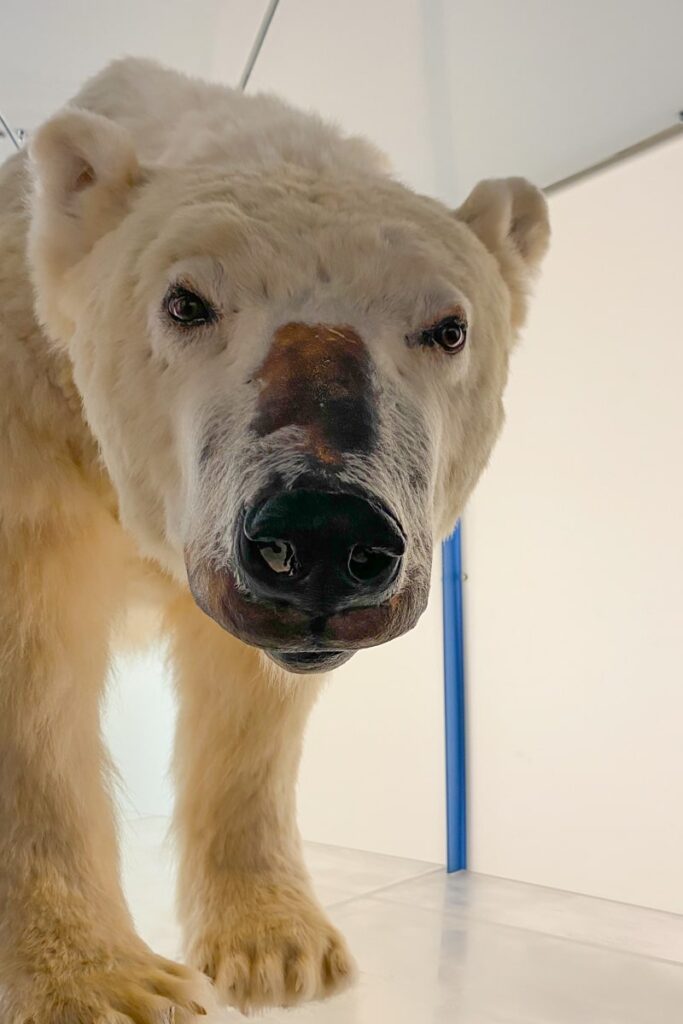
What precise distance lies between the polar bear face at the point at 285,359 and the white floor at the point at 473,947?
0.58 metres

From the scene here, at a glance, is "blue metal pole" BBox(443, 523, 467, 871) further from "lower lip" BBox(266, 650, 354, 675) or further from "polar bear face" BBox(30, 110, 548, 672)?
"lower lip" BBox(266, 650, 354, 675)

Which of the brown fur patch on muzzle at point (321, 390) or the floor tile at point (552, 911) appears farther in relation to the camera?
the floor tile at point (552, 911)

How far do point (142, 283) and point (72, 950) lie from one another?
25.8 inches

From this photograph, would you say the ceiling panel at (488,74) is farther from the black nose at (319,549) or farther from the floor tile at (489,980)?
the floor tile at (489,980)

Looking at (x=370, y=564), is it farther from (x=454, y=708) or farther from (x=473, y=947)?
(x=454, y=708)

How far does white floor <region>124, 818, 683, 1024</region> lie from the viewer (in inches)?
46.6

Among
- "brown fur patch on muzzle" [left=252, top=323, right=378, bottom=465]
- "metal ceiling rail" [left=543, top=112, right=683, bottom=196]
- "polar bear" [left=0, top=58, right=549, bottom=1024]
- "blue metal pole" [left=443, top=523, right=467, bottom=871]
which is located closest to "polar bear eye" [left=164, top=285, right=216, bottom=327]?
"polar bear" [left=0, top=58, right=549, bottom=1024]

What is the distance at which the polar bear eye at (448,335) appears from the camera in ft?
2.97

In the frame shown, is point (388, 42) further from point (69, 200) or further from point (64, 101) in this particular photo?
point (69, 200)

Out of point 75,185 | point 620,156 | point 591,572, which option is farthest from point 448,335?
point 591,572

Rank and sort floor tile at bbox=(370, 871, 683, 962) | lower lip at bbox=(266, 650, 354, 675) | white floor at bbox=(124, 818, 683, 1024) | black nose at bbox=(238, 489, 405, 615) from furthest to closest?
floor tile at bbox=(370, 871, 683, 962), white floor at bbox=(124, 818, 683, 1024), lower lip at bbox=(266, 650, 354, 675), black nose at bbox=(238, 489, 405, 615)

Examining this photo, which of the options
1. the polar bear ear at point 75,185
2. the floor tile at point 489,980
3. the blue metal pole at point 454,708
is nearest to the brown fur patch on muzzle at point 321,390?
the polar bear ear at point 75,185

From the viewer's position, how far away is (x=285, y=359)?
2.56 feet

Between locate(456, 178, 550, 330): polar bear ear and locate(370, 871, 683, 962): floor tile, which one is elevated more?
locate(456, 178, 550, 330): polar bear ear
